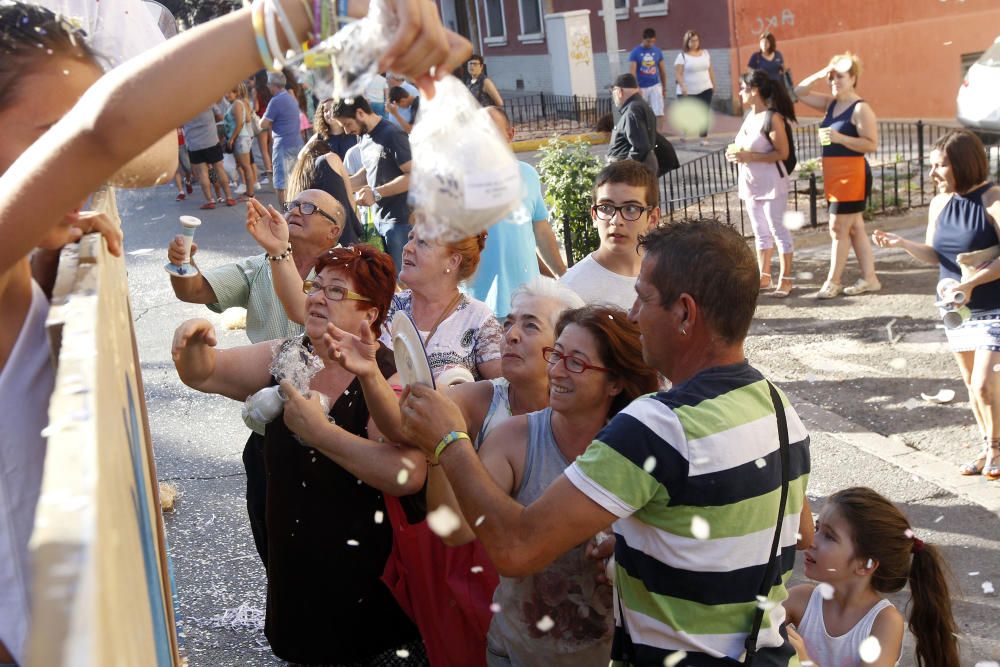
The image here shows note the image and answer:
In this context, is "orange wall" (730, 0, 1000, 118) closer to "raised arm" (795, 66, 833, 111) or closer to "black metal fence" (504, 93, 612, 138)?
"black metal fence" (504, 93, 612, 138)

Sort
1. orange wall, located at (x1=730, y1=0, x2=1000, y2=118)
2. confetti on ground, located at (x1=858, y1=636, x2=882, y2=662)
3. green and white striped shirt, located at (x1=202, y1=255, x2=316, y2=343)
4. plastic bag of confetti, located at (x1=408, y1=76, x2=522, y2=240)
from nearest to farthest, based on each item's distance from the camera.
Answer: plastic bag of confetti, located at (x1=408, y1=76, x2=522, y2=240)
confetti on ground, located at (x1=858, y1=636, x2=882, y2=662)
green and white striped shirt, located at (x1=202, y1=255, x2=316, y2=343)
orange wall, located at (x1=730, y1=0, x2=1000, y2=118)

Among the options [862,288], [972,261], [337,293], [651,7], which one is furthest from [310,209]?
[651,7]

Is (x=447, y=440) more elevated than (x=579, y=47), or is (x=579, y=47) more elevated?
(x=579, y=47)

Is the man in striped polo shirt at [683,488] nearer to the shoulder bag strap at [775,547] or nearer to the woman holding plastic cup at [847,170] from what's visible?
the shoulder bag strap at [775,547]

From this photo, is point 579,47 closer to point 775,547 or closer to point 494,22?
point 494,22

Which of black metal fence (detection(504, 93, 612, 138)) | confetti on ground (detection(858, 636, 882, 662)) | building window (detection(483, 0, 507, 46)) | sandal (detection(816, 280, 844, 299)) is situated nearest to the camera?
confetti on ground (detection(858, 636, 882, 662))

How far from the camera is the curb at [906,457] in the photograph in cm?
537

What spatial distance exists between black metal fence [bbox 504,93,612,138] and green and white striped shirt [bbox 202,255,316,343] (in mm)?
17567

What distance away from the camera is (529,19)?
3161 cm

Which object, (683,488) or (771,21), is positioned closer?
(683,488)

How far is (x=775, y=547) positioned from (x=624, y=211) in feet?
8.49

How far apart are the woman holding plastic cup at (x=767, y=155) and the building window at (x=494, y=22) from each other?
25220mm

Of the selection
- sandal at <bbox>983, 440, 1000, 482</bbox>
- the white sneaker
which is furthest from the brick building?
sandal at <bbox>983, 440, 1000, 482</bbox>

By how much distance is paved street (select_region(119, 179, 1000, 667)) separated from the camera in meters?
4.68
